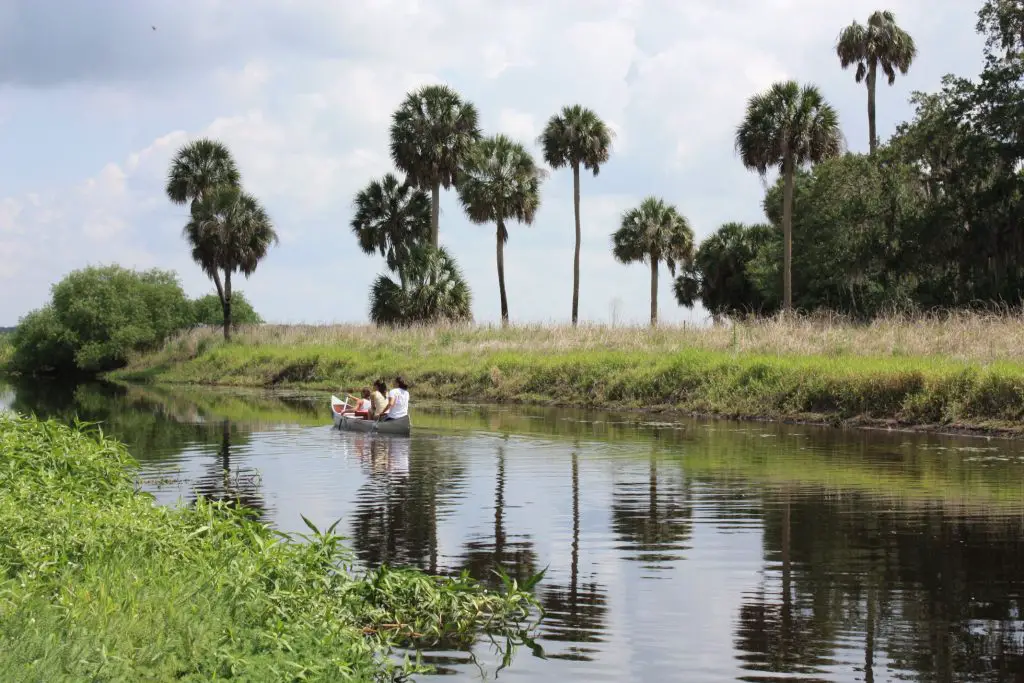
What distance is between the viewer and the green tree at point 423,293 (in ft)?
201

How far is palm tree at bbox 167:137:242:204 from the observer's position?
246 feet

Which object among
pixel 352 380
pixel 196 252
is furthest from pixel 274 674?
pixel 196 252

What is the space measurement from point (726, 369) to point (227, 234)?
40968 millimetres

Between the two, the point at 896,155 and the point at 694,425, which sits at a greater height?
the point at 896,155

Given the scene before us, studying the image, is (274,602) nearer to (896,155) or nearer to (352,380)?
(352,380)

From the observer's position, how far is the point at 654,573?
38.7ft

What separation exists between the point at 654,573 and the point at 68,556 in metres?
5.37

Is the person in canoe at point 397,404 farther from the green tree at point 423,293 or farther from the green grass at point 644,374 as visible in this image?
the green tree at point 423,293

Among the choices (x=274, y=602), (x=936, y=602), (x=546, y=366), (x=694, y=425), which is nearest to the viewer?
(x=274, y=602)

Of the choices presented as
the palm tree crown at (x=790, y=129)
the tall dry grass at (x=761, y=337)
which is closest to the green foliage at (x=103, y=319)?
Result: the tall dry grass at (x=761, y=337)

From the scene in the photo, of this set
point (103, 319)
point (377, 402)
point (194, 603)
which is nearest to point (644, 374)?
point (377, 402)

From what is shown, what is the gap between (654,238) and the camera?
7206 centimetres

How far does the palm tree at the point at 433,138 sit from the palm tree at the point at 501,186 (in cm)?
125

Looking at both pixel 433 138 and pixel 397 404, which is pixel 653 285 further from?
pixel 397 404
